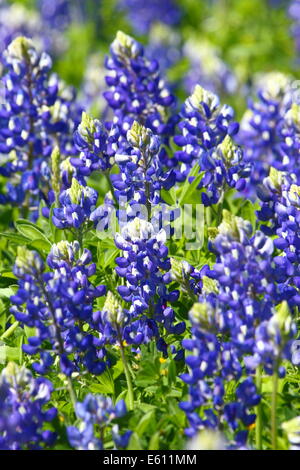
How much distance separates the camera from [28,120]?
186 inches

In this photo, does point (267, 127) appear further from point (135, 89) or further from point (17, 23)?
point (17, 23)

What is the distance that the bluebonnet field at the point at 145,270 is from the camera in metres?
2.80

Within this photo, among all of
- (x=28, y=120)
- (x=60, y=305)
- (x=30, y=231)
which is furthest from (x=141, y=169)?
(x=28, y=120)

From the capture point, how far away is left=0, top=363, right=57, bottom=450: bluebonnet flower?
108 inches

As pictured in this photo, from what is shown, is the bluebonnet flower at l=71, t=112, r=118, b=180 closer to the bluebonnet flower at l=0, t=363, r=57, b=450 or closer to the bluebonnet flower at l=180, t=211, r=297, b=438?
the bluebonnet flower at l=180, t=211, r=297, b=438

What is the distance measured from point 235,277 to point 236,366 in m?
0.31

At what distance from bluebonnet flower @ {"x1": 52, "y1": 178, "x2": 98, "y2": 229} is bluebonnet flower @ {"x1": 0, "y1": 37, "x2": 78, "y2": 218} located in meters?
0.89

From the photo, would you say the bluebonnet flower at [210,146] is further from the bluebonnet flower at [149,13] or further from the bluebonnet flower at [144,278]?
the bluebonnet flower at [149,13]

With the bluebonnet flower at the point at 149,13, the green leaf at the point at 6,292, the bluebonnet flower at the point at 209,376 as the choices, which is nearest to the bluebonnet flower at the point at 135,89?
the green leaf at the point at 6,292

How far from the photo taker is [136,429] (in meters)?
2.87

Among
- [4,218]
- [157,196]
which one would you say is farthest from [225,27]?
[157,196]

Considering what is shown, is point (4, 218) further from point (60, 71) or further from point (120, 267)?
point (60, 71)

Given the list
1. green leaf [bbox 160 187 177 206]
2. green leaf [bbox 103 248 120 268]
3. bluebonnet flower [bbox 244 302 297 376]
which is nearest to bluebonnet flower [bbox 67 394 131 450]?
bluebonnet flower [bbox 244 302 297 376]

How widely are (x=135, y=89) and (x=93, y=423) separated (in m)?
2.35
